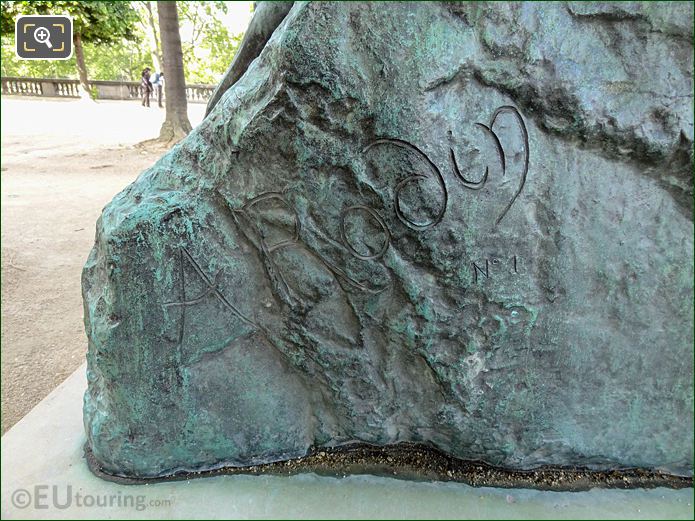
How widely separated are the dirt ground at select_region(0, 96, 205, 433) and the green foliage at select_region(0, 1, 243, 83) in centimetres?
147

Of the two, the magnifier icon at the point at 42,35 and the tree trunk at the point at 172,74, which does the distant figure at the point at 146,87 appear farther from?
the magnifier icon at the point at 42,35

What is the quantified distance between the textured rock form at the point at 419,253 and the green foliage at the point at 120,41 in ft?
6.72

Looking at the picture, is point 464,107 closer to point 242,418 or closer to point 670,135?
point 670,135

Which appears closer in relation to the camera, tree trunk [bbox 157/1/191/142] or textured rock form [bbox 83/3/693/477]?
textured rock form [bbox 83/3/693/477]

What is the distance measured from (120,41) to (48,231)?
959 centimetres

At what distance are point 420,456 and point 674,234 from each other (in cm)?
106

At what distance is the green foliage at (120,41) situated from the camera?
6.22 m

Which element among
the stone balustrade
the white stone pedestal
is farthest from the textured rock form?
the stone balustrade

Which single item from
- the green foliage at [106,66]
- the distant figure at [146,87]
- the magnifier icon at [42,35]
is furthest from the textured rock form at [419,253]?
the green foliage at [106,66]

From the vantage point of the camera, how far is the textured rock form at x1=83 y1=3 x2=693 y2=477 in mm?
1431

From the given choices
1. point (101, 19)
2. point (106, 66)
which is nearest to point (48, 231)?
point (101, 19)

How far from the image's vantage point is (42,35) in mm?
1973
